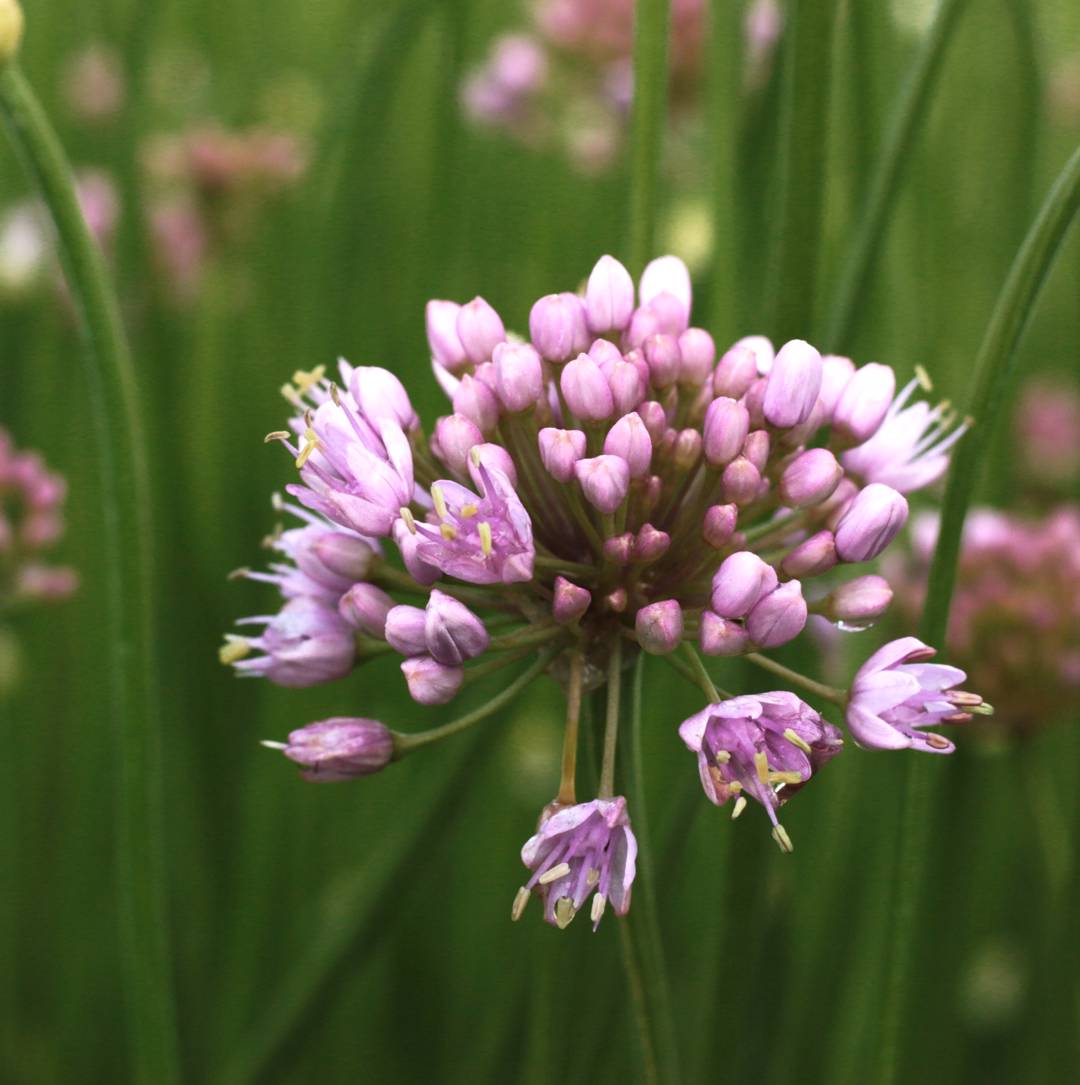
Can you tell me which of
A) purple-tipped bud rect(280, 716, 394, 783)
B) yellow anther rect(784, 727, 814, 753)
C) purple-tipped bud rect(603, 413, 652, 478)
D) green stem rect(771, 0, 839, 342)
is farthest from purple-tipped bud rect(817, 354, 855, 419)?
purple-tipped bud rect(280, 716, 394, 783)

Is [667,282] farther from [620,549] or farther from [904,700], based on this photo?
[904,700]

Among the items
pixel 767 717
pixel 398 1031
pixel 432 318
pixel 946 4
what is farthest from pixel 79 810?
pixel 946 4

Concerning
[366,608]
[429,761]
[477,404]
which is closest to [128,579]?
[366,608]

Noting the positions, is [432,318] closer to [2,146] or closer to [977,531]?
[977,531]

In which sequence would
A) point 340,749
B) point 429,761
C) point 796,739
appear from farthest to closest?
point 429,761 < point 340,749 < point 796,739

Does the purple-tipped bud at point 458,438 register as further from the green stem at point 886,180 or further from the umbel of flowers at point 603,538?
the green stem at point 886,180

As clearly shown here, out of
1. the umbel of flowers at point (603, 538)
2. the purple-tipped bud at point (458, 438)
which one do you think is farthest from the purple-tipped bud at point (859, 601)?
the purple-tipped bud at point (458, 438)
